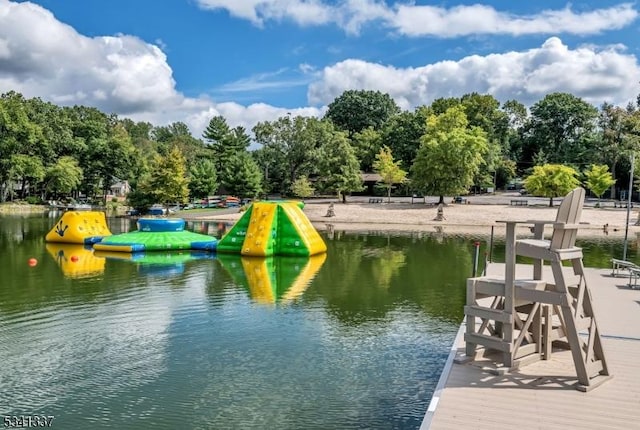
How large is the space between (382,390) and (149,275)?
13418 millimetres

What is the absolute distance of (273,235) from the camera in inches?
1007

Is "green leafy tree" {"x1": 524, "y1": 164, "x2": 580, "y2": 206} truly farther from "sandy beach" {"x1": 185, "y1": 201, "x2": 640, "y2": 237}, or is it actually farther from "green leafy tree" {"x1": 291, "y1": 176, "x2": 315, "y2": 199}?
"green leafy tree" {"x1": 291, "y1": 176, "x2": 315, "y2": 199}

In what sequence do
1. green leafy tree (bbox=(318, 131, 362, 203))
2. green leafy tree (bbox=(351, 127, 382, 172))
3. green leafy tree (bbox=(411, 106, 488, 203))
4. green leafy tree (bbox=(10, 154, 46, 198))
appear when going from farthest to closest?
green leafy tree (bbox=(351, 127, 382, 172)) → green leafy tree (bbox=(10, 154, 46, 198)) → green leafy tree (bbox=(318, 131, 362, 203)) → green leafy tree (bbox=(411, 106, 488, 203))

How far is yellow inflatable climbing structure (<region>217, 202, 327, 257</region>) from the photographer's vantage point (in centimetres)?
2514

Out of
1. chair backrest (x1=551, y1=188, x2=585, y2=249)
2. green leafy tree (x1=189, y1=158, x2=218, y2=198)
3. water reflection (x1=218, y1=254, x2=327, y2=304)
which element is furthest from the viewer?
Answer: green leafy tree (x1=189, y1=158, x2=218, y2=198)

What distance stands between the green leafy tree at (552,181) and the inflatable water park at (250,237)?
121ft

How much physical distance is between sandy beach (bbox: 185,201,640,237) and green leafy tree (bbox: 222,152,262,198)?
1183 cm

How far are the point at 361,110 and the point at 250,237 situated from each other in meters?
74.6

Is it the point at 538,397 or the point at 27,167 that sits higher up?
the point at 27,167

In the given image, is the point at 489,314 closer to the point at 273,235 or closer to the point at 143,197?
the point at 273,235

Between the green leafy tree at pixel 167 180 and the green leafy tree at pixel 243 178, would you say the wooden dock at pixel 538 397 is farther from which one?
the green leafy tree at pixel 243 178

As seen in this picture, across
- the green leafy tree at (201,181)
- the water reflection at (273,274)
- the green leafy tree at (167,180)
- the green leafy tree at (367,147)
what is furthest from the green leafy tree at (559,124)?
the water reflection at (273,274)

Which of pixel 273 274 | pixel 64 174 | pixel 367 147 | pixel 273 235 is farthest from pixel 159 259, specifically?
pixel 367 147

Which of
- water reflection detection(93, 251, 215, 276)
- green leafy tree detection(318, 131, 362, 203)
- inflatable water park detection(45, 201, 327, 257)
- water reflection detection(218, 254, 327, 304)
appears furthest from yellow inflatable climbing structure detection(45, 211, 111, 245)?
green leafy tree detection(318, 131, 362, 203)
